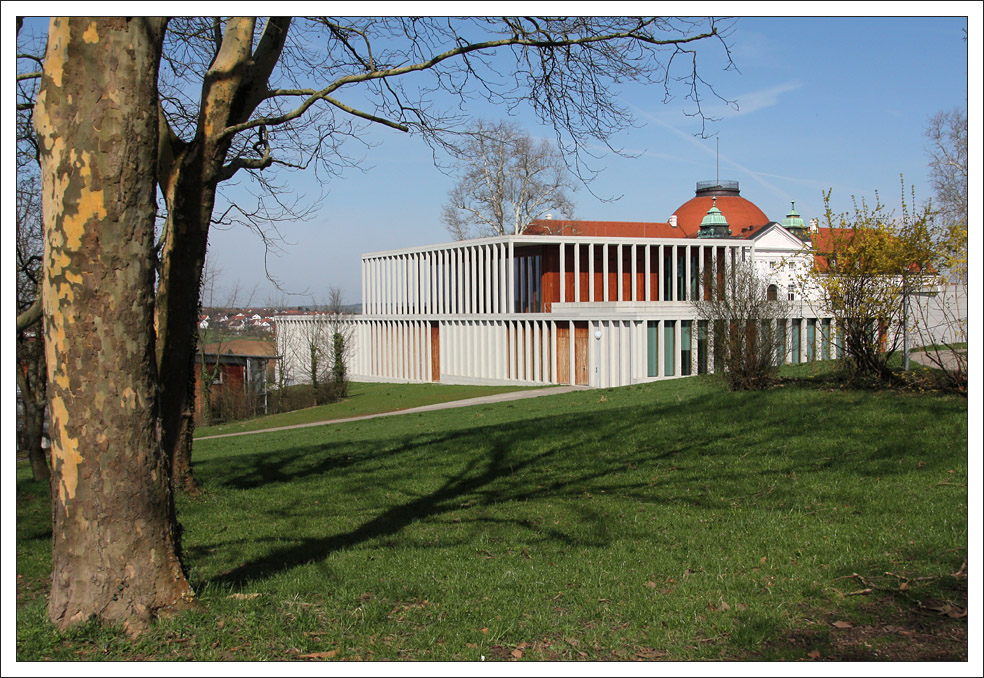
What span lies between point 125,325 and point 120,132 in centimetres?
109

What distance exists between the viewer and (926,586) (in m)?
5.40

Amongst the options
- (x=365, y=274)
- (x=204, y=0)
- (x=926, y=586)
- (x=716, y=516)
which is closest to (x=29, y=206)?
(x=204, y=0)

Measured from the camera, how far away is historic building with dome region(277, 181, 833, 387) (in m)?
36.2

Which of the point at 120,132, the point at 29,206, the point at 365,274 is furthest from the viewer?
the point at 365,274

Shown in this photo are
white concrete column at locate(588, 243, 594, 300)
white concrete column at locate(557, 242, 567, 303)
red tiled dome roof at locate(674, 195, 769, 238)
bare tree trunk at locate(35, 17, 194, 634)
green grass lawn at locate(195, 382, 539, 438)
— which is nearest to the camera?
bare tree trunk at locate(35, 17, 194, 634)

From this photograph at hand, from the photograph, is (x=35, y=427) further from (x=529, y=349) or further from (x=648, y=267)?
(x=648, y=267)

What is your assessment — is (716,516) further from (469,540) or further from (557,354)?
(557,354)

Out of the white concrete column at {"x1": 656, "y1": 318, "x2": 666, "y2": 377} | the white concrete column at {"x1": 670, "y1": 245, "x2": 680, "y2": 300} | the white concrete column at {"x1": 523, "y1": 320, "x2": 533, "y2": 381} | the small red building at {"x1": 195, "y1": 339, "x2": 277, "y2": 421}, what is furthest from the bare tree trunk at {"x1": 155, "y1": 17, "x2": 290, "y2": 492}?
the white concrete column at {"x1": 670, "y1": 245, "x2": 680, "y2": 300}

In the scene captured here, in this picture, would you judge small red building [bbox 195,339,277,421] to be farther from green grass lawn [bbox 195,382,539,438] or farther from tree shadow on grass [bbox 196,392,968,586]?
tree shadow on grass [bbox 196,392,968,586]

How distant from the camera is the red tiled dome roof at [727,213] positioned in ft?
257

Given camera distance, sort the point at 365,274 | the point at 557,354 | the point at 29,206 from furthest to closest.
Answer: the point at 365,274 < the point at 557,354 < the point at 29,206

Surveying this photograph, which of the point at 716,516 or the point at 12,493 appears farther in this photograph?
the point at 716,516

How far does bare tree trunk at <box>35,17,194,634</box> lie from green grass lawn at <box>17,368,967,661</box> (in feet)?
1.46

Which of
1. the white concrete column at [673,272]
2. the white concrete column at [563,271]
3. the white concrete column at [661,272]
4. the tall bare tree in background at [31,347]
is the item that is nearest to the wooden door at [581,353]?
the white concrete column at [563,271]
